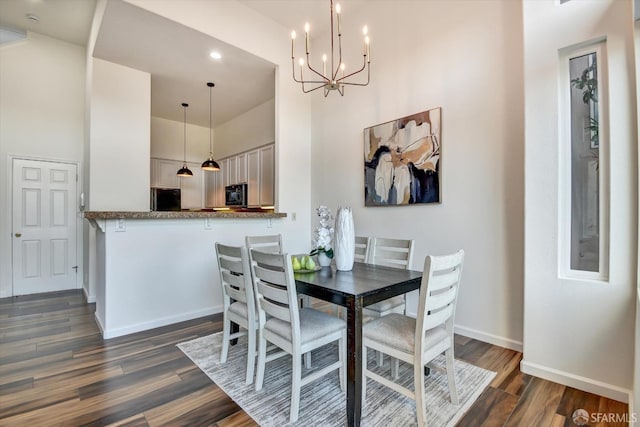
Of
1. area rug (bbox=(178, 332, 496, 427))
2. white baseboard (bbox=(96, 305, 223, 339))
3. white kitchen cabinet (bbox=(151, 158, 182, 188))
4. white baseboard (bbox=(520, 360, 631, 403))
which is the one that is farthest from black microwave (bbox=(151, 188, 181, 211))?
white baseboard (bbox=(520, 360, 631, 403))

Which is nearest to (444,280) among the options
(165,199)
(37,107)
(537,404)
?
(537,404)

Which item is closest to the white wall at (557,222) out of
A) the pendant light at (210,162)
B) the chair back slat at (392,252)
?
the chair back slat at (392,252)

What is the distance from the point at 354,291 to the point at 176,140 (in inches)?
253

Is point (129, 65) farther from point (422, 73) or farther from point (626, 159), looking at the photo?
point (626, 159)

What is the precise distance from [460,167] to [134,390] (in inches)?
124

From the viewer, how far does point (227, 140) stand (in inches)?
264

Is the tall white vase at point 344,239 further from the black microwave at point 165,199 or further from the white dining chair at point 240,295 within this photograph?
the black microwave at point 165,199

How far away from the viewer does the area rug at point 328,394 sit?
1.71 metres

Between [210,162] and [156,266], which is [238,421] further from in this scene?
[210,162]

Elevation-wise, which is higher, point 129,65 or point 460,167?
point 129,65

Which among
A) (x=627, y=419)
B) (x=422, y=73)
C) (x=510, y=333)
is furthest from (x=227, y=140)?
(x=627, y=419)

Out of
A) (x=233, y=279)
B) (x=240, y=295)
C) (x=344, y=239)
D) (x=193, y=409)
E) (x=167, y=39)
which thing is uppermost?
(x=167, y=39)

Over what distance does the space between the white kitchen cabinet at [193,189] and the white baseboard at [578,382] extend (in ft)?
22.0

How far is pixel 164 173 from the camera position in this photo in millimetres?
6461
